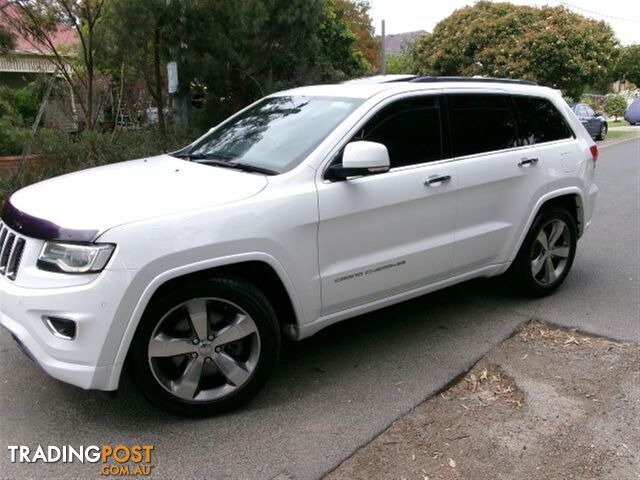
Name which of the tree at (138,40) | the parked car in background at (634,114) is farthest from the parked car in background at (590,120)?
the tree at (138,40)

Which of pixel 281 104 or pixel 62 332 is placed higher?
pixel 281 104

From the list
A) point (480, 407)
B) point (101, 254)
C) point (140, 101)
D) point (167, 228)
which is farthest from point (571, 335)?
point (140, 101)

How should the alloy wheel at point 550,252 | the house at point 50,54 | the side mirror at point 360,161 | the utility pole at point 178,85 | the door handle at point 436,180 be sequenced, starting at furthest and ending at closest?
the utility pole at point 178,85 < the house at point 50,54 < the alloy wheel at point 550,252 < the door handle at point 436,180 < the side mirror at point 360,161

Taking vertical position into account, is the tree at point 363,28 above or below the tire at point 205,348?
above

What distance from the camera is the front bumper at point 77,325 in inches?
107

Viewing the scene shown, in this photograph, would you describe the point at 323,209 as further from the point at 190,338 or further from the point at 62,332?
the point at 62,332

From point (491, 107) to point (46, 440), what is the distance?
3684 millimetres

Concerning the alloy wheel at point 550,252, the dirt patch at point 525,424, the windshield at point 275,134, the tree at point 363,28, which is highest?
the tree at point 363,28

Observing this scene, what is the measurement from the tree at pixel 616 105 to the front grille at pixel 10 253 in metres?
44.0

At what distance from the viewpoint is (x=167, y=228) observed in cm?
286

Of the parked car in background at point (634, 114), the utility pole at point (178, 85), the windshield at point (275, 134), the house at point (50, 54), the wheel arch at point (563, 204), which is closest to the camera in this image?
the windshield at point (275, 134)

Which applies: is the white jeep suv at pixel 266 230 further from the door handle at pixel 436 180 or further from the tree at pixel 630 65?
the tree at pixel 630 65

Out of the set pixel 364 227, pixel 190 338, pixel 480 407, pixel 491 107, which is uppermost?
pixel 491 107

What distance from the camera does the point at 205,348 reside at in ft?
10.3
